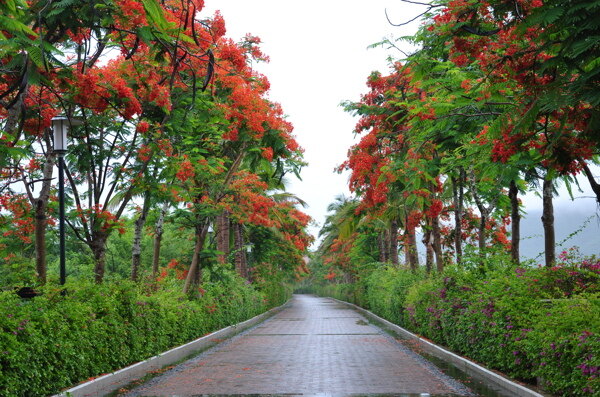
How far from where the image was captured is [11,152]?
25.3 ft

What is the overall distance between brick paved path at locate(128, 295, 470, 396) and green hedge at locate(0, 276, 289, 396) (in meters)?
0.87

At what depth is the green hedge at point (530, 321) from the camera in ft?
23.7

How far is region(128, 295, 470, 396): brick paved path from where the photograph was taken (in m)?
9.80

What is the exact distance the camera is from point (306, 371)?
39.3 feet

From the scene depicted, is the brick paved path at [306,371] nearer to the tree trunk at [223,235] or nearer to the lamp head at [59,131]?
the lamp head at [59,131]

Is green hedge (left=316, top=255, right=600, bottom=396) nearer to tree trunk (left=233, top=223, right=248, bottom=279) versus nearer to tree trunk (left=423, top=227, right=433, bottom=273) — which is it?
tree trunk (left=423, top=227, right=433, bottom=273)

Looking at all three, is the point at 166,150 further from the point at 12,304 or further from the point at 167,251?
the point at 167,251

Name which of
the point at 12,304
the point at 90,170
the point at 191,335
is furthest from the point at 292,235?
the point at 12,304

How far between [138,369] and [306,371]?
126 inches

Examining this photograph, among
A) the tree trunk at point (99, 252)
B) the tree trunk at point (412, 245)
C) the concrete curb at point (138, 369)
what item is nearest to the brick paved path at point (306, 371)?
the concrete curb at point (138, 369)

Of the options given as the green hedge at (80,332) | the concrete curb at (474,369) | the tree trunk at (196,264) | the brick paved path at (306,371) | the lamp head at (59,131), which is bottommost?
the brick paved path at (306,371)

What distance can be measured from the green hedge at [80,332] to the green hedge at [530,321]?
6438mm

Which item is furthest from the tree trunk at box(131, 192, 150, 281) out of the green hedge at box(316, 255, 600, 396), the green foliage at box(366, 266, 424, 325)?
the green foliage at box(366, 266, 424, 325)

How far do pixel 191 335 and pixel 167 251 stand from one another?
3892 centimetres
